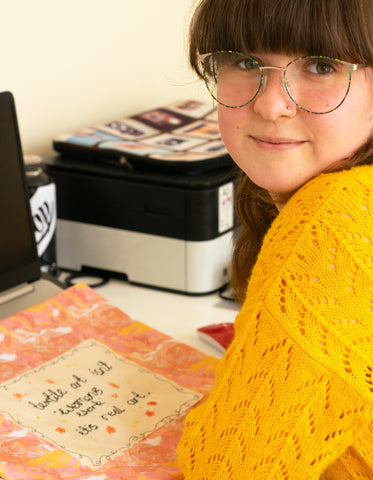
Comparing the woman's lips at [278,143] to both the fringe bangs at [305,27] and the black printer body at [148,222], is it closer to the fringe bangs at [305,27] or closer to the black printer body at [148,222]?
the fringe bangs at [305,27]

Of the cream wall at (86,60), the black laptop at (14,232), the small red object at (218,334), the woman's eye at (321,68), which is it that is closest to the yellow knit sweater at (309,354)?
the woman's eye at (321,68)

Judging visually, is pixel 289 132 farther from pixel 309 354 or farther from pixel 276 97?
pixel 309 354

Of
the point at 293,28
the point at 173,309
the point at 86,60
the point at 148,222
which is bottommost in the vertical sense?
the point at 173,309

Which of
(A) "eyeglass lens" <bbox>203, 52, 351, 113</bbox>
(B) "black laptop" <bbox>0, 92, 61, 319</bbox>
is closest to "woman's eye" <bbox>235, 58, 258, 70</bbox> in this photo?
(A) "eyeglass lens" <bbox>203, 52, 351, 113</bbox>

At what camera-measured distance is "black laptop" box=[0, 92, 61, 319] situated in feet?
3.79

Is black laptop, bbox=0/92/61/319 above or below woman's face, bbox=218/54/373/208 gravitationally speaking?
below

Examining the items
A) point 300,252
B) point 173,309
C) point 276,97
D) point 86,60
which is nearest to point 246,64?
point 276,97

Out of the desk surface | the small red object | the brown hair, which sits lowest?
the desk surface

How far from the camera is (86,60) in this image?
5.39 feet

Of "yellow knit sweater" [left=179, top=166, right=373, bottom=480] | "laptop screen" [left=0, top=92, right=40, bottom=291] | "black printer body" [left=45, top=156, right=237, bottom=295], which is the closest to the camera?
"yellow knit sweater" [left=179, top=166, right=373, bottom=480]

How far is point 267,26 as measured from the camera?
2.43 feet

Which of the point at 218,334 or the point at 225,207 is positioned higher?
the point at 225,207

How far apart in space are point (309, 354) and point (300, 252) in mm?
102

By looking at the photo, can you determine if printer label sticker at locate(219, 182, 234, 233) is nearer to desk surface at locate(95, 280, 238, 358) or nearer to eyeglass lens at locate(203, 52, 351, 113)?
desk surface at locate(95, 280, 238, 358)
